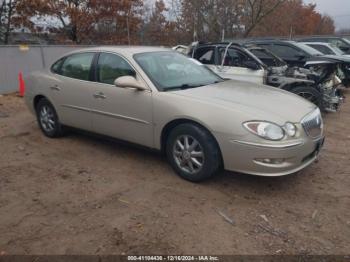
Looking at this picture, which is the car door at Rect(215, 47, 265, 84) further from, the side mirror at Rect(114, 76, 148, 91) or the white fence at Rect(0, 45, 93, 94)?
the white fence at Rect(0, 45, 93, 94)

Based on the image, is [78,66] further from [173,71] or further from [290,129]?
[290,129]

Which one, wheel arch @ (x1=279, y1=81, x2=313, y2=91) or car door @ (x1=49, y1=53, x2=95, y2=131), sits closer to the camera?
car door @ (x1=49, y1=53, x2=95, y2=131)

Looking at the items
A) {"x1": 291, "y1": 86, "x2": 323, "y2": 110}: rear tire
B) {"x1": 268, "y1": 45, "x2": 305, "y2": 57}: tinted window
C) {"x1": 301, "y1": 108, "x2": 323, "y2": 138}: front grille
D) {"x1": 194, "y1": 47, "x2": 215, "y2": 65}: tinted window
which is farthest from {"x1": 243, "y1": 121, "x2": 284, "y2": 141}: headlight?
{"x1": 268, "y1": 45, "x2": 305, "y2": 57}: tinted window

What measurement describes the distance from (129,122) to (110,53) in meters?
1.10

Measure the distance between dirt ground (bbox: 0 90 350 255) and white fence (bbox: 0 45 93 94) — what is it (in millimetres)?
5787

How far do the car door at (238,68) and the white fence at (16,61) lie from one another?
496cm

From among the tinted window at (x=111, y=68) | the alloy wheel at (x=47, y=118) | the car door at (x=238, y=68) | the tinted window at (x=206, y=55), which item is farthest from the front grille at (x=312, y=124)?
the tinted window at (x=206, y=55)

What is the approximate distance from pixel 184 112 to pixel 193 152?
477 millimetres

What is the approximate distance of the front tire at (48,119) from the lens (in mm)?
5828

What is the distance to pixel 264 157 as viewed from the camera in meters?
3.66

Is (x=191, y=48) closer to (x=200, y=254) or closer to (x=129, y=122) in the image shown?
(x=129, y=122)

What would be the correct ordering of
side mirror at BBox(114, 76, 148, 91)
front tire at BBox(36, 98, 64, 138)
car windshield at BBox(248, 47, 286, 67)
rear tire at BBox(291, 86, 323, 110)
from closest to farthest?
side mirror at BBox(114, 76, 148, 91) < front tire at BBox(36, 98, 64, 138) < rear tire at BBox(291, 86, 323, 110) < car windshield at BBox(248, 47, 286, 67)

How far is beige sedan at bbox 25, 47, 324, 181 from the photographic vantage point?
3721 millimetres

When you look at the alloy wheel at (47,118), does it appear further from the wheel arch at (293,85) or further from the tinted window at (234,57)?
the wheel arch at (293,85)
